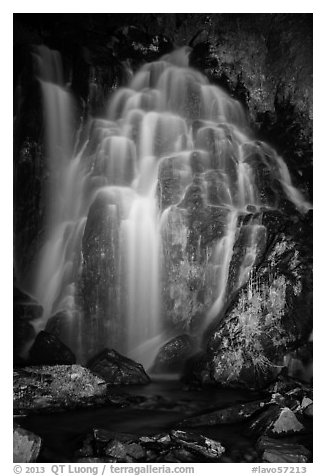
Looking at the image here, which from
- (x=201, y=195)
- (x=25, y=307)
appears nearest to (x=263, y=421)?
(x=201, y=195)

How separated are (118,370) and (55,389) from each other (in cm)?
146

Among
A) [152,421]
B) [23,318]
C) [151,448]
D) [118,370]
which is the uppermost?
[23,318]

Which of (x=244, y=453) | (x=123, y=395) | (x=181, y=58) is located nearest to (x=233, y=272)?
(x=123, y=395)

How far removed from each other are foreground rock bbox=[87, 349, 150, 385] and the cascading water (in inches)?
29.5

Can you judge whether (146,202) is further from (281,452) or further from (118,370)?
(281,452)

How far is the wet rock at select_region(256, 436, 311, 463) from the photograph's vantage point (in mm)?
4943

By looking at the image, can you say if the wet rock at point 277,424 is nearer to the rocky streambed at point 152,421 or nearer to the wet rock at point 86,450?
the rocky streambed at point 152,421

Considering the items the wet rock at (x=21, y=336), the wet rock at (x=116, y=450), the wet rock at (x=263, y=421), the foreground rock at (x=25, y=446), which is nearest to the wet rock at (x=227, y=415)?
the wet rock at (x=263, y=421)

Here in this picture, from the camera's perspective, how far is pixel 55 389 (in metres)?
6.70

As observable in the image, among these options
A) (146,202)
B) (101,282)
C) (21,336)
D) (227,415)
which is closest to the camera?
(227,415)

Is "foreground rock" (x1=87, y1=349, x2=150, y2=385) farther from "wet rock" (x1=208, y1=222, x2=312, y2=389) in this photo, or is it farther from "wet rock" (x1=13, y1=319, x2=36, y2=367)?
"wet rock" (x1=13, y1=319, x2=36, y2=367)

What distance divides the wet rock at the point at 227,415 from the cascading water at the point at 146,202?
2.86 meters

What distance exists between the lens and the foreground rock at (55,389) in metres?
6.45

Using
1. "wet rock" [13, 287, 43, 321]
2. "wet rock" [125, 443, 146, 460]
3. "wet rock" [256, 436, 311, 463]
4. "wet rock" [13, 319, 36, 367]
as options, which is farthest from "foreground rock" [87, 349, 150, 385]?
"wet rock" [256, 436, 311, 463]
